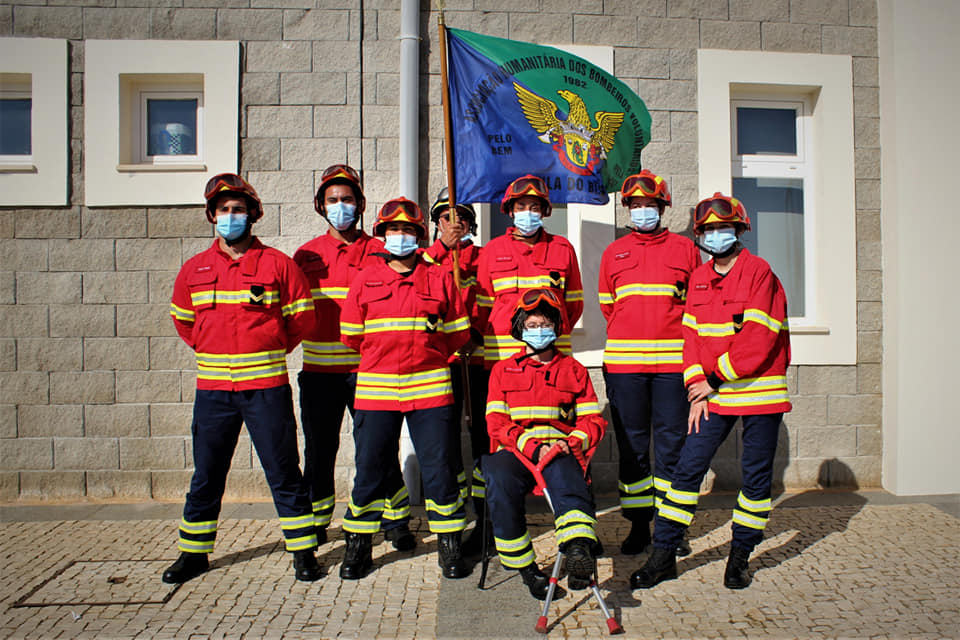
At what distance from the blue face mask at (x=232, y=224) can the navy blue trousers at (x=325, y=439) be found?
1024 millimetres

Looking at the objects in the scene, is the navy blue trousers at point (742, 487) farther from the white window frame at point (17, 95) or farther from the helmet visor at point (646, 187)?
the white window frame at point (17, 95)

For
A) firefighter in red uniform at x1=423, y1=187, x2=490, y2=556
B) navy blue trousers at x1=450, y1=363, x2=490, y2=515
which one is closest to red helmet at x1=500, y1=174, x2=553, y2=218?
firefighter in red uniform at x1=423, y1=187, x2=490, y2=556

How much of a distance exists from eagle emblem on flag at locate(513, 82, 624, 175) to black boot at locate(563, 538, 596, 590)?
2.72 metres

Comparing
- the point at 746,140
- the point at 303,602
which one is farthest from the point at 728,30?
the point at 303,602

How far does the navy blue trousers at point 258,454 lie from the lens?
3775 mm

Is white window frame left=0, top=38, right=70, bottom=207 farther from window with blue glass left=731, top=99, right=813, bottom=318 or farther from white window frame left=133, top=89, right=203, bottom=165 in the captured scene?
window with blue glass left=731, top=99, right=813, bottom=318

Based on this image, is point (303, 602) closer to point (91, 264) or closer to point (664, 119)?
point (91, 264)

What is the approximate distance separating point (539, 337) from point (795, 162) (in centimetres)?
409

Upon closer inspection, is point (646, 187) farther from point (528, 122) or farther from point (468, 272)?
point (468, 272)

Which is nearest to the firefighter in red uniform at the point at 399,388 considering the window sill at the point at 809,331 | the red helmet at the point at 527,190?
the red helmet at the point at 527,190

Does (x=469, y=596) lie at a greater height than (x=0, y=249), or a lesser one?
lesser

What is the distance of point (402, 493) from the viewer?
13.9 ft

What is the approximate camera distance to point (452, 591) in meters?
3.60

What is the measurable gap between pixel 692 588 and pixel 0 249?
626 cm
